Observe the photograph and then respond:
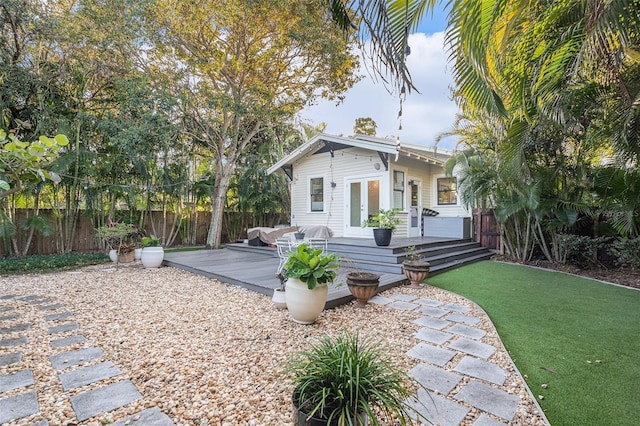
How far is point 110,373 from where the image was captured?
8.74ft

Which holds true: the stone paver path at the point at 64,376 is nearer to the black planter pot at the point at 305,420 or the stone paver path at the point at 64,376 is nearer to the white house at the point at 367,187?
the black planter pot at the point at 305,420

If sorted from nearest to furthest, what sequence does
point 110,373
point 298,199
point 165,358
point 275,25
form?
1. point 110,373
2. point 165,358
3. point 275,25
4. point 298,199

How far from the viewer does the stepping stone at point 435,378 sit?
8.23ft

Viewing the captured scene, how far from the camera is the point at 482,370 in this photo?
280 centimetres

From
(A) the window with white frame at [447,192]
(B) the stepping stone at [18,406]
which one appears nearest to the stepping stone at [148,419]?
(B) the stepping stone at [18,406]

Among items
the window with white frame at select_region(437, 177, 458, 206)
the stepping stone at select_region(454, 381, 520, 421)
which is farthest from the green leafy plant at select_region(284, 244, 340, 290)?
the window with white frame at select_region(437, 177, 458, 206)

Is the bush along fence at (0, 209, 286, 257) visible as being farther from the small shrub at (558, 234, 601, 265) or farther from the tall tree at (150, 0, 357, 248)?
the small shrub at (558, 234, 601, 265)

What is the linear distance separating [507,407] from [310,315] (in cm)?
217

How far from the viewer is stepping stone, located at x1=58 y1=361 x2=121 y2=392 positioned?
98.4 inches

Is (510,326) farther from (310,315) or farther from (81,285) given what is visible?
(81,285)

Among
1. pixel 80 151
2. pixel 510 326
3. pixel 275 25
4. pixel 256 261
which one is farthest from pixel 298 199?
pixel 510 326

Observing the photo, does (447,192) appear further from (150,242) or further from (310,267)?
(150,242)

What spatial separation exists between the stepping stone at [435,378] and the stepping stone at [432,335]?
0.64 metres

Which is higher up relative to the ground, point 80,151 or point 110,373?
point 80,151
